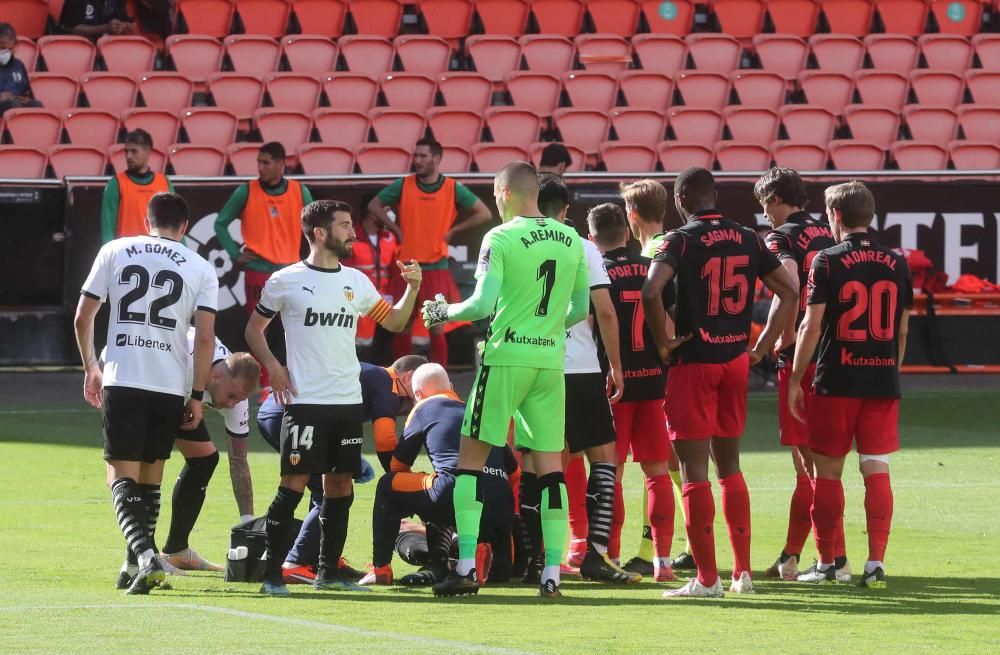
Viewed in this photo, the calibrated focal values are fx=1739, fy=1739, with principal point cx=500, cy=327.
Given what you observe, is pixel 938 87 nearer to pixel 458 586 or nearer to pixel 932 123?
pixel 932 123

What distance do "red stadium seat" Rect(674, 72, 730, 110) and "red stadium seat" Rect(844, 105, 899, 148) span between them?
5.12 ft

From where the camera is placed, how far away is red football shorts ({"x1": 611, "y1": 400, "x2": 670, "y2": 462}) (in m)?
8.79

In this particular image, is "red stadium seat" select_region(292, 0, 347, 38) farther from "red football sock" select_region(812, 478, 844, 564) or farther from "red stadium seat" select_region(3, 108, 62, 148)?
"red football sock" select_region(812, 478, 844, 564)

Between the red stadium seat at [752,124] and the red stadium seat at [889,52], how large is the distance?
2.51 meters

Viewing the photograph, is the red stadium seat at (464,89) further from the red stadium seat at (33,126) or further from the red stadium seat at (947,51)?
the red stadium seat at (947,51)

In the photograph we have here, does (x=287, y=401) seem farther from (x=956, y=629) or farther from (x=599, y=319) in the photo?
(x=956, y=629)

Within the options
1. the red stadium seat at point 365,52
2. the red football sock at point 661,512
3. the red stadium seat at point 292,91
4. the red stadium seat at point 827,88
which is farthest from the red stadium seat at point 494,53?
the red football sock at point 661,512

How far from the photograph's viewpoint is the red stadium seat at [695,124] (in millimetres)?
20500

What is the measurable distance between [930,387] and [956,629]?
1097 cm

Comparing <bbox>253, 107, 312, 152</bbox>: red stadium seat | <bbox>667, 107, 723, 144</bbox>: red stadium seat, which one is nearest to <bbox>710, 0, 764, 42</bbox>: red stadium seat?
<bbox>667, 107, 723, 144</bbox>: red stadium seat

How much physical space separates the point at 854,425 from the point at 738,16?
15393 millimetres

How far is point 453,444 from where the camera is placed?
851 cm

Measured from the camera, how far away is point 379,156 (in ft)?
62.2

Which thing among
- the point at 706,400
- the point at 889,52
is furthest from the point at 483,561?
the point at 889,52
